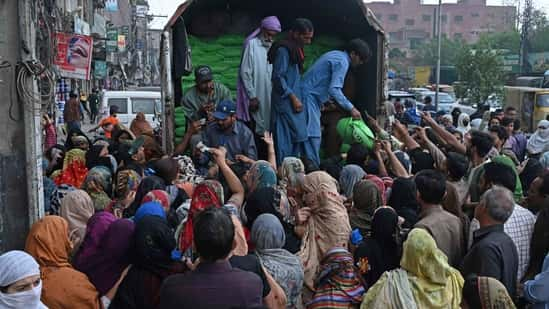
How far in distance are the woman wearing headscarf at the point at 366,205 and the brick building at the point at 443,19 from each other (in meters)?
61.1

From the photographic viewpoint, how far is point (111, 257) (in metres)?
3.49

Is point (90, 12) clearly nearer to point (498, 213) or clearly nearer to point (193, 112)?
point (193, 112)

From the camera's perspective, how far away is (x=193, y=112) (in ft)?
24.5

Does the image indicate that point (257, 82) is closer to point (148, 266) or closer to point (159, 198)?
point (159, 198)

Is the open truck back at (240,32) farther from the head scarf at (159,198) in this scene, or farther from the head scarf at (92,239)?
the head scarf at (92,239)

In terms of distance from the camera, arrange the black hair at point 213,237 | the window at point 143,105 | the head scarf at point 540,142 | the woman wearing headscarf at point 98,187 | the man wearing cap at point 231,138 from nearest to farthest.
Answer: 1. the black hair at point 213,237
2. the woman wearing headscarf at point 98,187
3. the man wearing cap at point 231,138
4. the head scarf at point 540,142
5. the window at point 143,105

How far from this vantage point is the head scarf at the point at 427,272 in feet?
10.2

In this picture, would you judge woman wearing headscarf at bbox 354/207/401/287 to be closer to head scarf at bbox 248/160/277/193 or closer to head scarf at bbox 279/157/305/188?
head scarf at bbox 248/160/277/193

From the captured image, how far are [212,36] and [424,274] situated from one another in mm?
6416

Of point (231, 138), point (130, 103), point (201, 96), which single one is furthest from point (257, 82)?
point (130, 103)

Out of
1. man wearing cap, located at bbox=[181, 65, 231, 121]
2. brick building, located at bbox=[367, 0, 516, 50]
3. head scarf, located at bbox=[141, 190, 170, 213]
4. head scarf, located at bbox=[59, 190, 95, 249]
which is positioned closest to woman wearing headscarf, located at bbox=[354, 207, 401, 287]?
head scarf, located at bbox=[141, 190, 170, 213]

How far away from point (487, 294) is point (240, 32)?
664 cm

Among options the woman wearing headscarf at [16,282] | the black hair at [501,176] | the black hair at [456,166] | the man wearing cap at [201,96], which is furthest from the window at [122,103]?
the woman wearing headscarf at [16,282]

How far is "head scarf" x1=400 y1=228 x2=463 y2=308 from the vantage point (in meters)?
3.11
